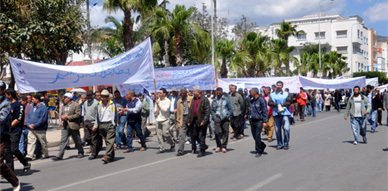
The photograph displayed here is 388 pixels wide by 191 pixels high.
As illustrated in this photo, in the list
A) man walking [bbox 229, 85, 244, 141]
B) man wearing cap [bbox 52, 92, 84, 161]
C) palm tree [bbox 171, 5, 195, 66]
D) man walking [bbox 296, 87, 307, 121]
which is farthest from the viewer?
palm tree [bbox 171, 5, 195, 66]

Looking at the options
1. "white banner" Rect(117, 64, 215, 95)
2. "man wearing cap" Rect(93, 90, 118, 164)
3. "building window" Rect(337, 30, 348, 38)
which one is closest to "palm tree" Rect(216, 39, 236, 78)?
"white banner" Rect(117, 64, 215, 95)

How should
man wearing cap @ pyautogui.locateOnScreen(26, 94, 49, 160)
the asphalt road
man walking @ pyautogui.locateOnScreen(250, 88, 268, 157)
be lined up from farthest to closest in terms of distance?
man walking @ pyautogui.locateOnScreen(250, 88, 268, 157) < man wearing cap @ pyautogui.locateOnScreen(26, 94, 49, 160) < the asphalt road

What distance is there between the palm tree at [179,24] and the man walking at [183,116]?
15.2 metres

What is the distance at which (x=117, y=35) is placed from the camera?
35.8 meters

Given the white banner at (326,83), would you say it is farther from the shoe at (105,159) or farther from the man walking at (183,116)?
the shoe at (105,159)

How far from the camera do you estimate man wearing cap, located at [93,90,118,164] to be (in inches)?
381

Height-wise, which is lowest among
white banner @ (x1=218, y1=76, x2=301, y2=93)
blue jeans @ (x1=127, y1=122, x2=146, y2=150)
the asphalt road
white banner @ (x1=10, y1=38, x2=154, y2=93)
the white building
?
the asphalt road

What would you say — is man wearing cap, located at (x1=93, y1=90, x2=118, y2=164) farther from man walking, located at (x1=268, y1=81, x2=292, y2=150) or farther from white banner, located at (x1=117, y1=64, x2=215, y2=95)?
white banner, located at (x1=117, y1=64, x2=215, y2=95)

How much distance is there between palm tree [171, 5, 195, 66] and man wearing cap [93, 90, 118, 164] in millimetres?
16371

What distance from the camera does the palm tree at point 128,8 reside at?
67.7 ft

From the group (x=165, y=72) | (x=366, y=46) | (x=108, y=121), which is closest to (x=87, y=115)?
(x=108, y=121)

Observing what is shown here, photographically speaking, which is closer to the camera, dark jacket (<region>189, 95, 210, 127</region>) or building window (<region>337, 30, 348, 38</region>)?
dark jacket (<region>189, 95, 210, 127</region>)

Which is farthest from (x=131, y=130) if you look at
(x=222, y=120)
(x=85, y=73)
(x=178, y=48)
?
(x=178, y=48)

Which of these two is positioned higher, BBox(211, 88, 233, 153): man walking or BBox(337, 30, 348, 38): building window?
BBox(337, 30, 348, 38): building window
